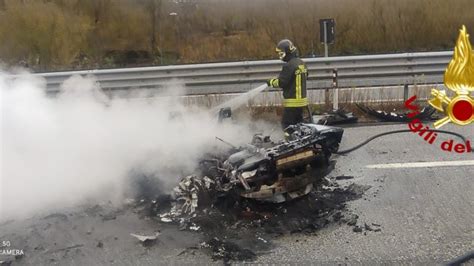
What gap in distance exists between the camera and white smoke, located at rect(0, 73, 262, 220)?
16.7 feet

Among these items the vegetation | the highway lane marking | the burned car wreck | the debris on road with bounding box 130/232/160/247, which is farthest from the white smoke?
the vegetation

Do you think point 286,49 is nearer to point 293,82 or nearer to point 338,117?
point 293,82

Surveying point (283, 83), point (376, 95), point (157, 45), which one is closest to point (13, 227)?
point (283, 83)

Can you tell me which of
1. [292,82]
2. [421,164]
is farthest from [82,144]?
[421,164]

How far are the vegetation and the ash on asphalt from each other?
35.5ft

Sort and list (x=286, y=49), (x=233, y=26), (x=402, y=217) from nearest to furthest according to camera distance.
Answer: (x=402, y=217)
(x=286, y=49)
(x=233, y=26)

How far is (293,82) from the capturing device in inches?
254

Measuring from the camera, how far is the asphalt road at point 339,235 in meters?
3.88

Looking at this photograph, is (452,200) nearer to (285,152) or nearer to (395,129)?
(285,152)

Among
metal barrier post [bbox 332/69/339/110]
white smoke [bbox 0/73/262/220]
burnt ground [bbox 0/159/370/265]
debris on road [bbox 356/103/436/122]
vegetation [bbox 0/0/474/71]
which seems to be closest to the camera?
burnt ground [bbox 0/159/370/265]

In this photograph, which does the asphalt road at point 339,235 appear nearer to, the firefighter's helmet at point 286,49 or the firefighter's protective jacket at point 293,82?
the firefighter's protective jacket at point 293,82

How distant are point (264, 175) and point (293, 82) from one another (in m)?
2.33

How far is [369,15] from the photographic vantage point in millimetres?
15969

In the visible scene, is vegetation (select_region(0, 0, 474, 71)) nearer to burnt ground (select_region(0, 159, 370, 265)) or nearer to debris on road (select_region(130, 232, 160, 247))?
burnt ground (select_region(0, 159, 370, 265))
